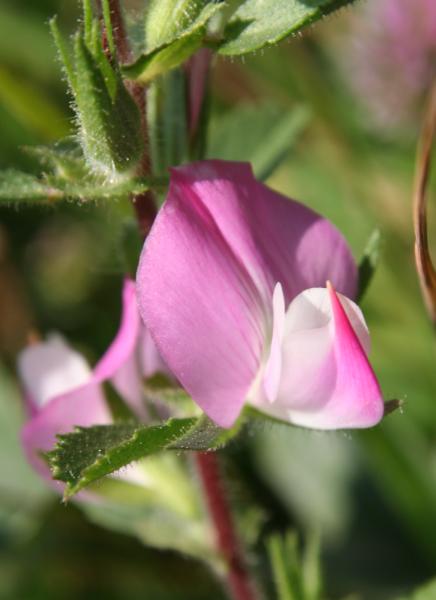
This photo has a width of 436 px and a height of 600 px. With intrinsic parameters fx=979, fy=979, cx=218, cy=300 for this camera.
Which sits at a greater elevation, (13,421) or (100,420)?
(100,420)

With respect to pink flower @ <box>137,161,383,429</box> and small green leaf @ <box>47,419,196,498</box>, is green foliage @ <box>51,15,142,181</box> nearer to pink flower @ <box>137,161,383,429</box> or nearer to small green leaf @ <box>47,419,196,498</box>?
pink flower @ <box>137,161,383,429</box>

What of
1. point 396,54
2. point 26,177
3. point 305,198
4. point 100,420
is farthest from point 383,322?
point 26,177

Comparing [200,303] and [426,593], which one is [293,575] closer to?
[426,593]

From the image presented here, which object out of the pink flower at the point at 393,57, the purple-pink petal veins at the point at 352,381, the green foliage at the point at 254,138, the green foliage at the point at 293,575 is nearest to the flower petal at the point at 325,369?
the purple-pink petal veins at the point at 352,381

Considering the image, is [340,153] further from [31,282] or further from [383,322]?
[31,282]

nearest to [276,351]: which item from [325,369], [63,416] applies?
[325,369]

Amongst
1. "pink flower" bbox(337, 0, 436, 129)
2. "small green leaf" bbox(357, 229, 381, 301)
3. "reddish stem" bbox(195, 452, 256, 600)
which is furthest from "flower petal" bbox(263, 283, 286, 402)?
"pink flower" bbox(337, 0, 436, 129)

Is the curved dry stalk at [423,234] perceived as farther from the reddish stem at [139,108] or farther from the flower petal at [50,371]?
the flower petal at [50,371]
